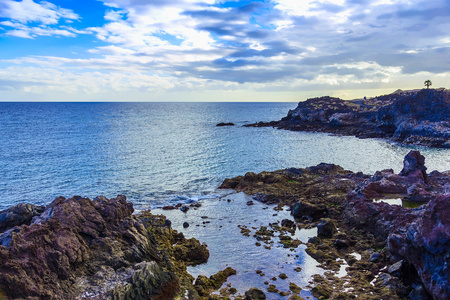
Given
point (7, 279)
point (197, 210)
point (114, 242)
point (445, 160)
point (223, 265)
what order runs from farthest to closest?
point (445, 160), point (197, 210), point (223, 265), point (114, 242), point (7, 279)

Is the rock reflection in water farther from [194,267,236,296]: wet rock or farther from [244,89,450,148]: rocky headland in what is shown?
[244,89,450,148]: rocky headland

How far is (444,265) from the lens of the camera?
13.3m

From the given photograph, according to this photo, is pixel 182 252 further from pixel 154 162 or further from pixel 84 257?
pixel 154 162

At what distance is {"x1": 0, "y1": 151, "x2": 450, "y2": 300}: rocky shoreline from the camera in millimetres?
12619

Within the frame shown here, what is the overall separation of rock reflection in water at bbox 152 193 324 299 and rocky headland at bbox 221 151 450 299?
112 cm

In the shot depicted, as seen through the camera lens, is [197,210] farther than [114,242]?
Yes

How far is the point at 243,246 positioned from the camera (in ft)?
72.6

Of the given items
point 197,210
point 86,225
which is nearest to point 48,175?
point 197,210

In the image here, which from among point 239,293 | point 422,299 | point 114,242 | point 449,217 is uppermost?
point 449,217

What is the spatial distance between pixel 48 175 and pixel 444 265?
151 ft

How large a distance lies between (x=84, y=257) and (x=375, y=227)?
797 inches

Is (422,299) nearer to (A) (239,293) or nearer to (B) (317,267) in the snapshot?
(B) (317,267)

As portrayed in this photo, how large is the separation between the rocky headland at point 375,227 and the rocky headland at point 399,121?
153 ft

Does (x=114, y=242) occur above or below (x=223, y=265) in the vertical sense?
above
